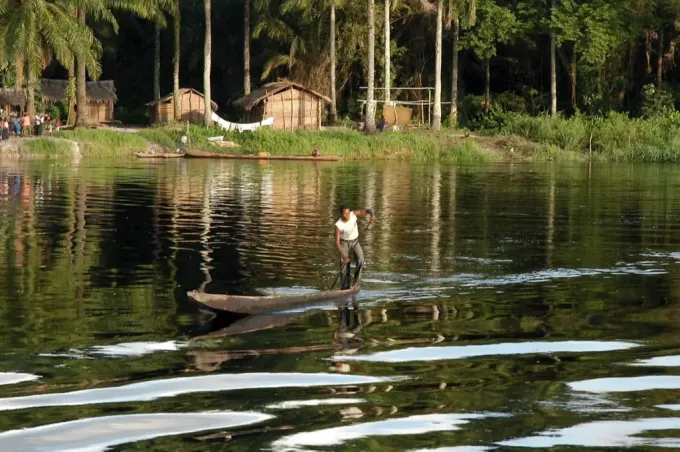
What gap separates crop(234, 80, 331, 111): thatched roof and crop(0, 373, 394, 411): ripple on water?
56.4 metres

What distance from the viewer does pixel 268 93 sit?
69812 mm

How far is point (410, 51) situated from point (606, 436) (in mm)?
67510

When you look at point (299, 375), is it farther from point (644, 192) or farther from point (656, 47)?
point (656, 47)

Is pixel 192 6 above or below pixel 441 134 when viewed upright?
above

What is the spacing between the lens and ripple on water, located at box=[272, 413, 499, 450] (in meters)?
10.8

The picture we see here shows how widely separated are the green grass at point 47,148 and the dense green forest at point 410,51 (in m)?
3.50

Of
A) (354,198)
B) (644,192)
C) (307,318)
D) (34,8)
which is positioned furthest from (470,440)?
(34,8)

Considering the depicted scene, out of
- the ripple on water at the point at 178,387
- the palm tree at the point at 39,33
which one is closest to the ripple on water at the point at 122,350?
the ripple on water at the point at 178,387

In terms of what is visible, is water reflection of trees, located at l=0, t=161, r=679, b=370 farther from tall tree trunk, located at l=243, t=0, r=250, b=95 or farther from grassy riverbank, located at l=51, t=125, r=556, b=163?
tall tree trunk, located at l=243, t=0, r=250, b=95

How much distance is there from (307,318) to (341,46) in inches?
2265

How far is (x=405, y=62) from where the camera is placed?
7756 centimetres

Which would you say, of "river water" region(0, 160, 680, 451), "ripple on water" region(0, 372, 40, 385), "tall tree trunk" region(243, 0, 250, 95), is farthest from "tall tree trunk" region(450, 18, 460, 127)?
"ripple on water" region(0, 372, 40, 385)

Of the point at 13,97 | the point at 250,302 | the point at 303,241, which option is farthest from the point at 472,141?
the point at 250,302

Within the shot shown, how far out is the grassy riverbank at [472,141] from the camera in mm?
64625
